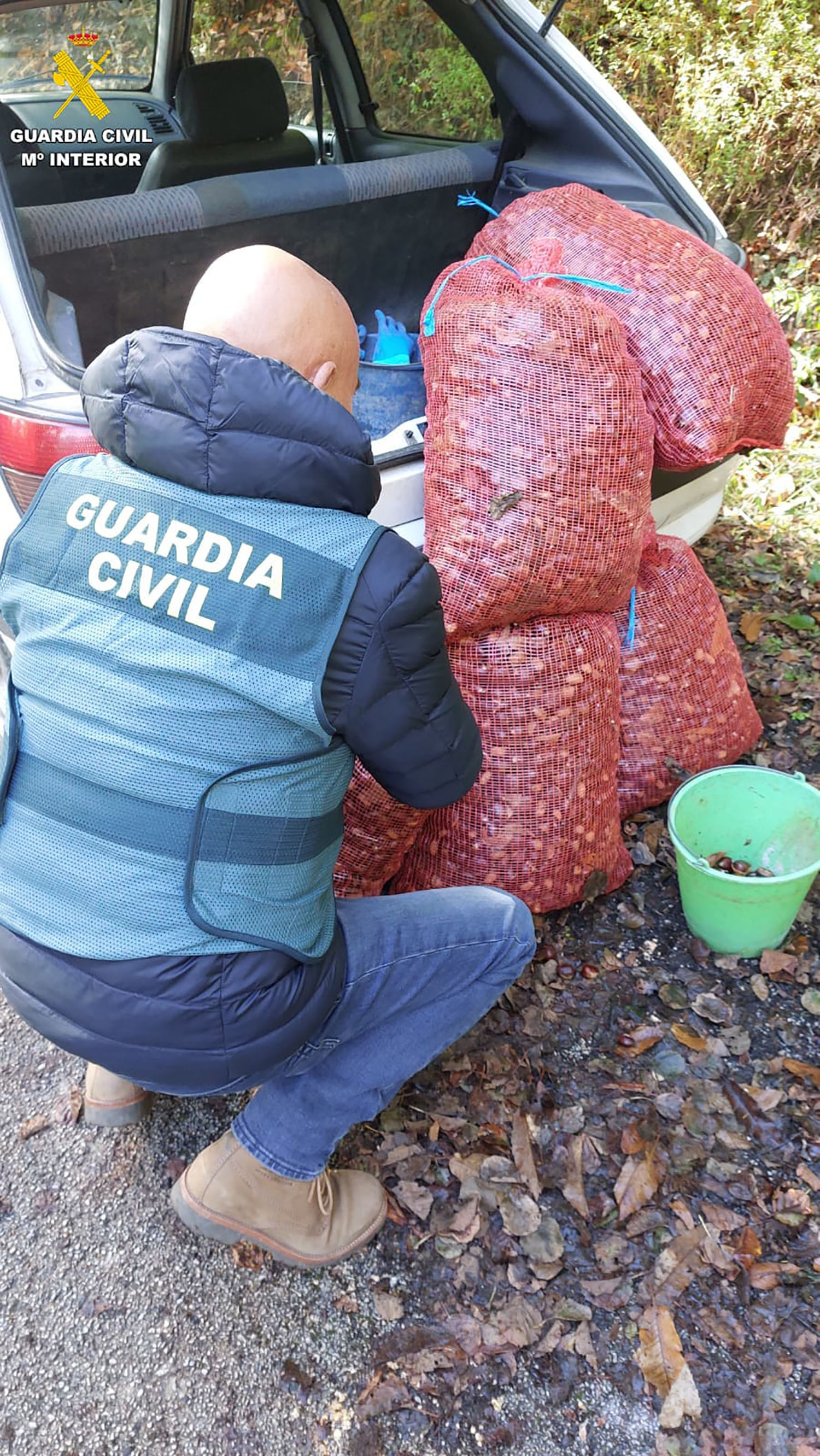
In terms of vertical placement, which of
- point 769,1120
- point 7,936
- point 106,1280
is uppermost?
point 7,936

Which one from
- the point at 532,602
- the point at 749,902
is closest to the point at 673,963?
the point at 749,902

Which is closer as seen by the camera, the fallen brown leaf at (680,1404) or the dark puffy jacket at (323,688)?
the dark puffy jacket at (323,688)

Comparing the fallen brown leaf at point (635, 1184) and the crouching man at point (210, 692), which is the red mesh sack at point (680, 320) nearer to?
the crouching man at point (210, 692)

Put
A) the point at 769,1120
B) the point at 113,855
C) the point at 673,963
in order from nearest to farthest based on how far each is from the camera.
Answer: the point at 113,855 < the point at 769,1120 < the point at 673,963

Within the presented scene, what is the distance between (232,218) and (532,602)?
1619 mm

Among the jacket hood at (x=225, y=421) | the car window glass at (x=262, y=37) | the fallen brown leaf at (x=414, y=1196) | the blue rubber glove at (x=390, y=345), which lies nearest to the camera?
the jacket hood at (x=225, y=421)

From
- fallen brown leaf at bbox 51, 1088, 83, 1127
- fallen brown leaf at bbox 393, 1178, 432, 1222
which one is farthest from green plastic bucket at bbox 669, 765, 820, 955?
fallen brown leaf at bbox 51, 1088, 83, 1127

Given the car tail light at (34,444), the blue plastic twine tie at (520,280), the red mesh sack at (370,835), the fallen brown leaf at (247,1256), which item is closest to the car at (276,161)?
the car tail light at (34,444)

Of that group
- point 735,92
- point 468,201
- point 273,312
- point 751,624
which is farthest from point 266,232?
point 735,92

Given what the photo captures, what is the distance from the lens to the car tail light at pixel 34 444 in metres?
1.96

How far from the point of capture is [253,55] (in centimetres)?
422

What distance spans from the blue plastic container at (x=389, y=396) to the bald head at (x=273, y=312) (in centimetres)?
111

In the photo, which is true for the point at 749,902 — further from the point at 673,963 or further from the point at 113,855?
the point at 113,855

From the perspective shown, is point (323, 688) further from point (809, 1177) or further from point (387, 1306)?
point (809, 1177)
